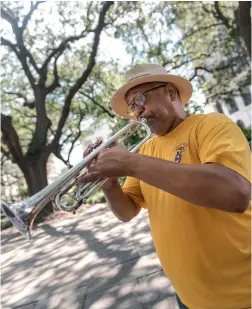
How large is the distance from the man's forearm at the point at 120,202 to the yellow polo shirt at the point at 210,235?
402 millimetres

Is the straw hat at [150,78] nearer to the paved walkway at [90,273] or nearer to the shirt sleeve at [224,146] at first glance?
the shirt sleeve at [224,146]

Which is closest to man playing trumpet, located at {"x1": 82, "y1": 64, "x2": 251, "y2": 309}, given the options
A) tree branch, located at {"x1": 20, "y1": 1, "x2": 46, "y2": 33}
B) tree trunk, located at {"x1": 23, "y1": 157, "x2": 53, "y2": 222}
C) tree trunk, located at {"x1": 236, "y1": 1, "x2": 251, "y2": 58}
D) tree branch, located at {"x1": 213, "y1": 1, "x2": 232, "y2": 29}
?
tree trunk, located at {"x1": 236, "y1": 1, "x2": 251, "y2": 58}

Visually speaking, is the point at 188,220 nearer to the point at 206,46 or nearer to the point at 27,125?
the point at 206,46

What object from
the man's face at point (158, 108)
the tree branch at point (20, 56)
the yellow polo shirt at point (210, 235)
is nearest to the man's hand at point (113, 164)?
the yellow polo shirt at point (210, 235)

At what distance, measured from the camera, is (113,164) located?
126 cm

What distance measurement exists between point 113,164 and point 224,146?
0.45 metres

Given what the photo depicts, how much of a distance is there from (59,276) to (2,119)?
769cm

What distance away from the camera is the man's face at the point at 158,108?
1.65 meters

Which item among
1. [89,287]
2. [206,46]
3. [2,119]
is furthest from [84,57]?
[89,287]

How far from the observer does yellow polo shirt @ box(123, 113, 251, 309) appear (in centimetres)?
127

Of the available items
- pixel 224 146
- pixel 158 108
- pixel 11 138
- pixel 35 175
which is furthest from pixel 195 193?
pixel 35 175

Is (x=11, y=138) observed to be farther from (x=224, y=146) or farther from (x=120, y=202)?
(x=224, y=146)

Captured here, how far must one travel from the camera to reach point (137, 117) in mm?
1781

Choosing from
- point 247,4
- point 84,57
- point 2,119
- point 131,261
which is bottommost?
point 131,261
